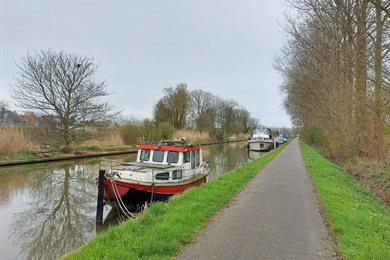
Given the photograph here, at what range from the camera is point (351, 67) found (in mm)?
17953

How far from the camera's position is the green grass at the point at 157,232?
16.3 feet

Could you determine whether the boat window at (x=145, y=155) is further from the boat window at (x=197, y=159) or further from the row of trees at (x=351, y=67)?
the row of trees at (x=351, y=67)

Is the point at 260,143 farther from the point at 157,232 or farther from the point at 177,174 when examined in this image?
the point at 157,232

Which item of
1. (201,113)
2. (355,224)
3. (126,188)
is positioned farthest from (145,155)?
(201,113)

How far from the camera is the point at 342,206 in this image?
330 inches

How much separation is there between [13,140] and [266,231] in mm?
23728

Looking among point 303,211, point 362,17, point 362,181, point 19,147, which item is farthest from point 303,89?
point 303,211

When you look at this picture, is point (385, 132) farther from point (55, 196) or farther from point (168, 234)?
point (55, 196)

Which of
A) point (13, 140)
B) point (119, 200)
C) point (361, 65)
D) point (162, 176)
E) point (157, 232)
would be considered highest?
point (361, 65)

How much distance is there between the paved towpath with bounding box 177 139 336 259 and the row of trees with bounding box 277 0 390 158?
6310 millimetres

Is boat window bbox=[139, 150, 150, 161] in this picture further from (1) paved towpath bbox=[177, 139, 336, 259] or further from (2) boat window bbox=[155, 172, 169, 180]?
(1) paved towpath bbox=[177, 139, 336, 259]

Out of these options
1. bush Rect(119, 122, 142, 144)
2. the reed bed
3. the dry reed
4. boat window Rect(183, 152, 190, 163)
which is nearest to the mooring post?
boat window Rect(183, 152, 190, 163)

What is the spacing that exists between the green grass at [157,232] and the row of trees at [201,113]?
44472 mm

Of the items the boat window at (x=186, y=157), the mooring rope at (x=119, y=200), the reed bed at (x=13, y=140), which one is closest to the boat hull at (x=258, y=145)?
the reed bed at (x=13, y=140)
